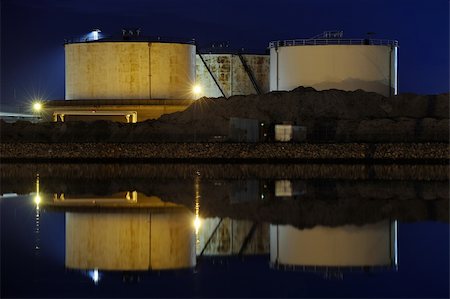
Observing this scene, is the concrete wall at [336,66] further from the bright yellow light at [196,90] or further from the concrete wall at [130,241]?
the concrete wall at [130,241]

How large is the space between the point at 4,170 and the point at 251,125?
12.0 metres

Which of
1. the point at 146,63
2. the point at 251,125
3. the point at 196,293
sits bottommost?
the point at 196,293

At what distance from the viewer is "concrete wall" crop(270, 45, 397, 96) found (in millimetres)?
44250

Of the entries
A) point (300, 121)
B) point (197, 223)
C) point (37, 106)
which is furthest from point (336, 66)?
point (197, 223)

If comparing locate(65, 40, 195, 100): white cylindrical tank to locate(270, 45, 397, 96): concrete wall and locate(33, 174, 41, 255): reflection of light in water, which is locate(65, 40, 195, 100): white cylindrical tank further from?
locate(33, 174, 41, 255): reflection of light in water

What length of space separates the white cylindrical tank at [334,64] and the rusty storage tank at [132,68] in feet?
17.0

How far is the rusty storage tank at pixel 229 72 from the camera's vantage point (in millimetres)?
47875

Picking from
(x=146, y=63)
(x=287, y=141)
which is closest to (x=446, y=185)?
(x=287, y=141)

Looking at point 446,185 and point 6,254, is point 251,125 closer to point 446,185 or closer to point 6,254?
point 446,185

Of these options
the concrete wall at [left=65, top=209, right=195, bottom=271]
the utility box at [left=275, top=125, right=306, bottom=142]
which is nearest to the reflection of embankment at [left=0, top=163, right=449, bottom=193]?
the utility box at [left=275, top=125, right=306, bottom=142]

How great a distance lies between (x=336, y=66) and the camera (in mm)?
44375

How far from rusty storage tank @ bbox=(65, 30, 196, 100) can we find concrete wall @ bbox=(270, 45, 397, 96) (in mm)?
5095

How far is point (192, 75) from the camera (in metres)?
46.9

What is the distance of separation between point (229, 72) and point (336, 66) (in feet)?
20.7
